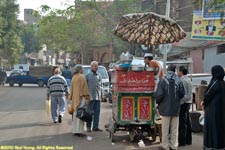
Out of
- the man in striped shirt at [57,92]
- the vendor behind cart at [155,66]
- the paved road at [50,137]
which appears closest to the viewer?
the paved road at [50,137]

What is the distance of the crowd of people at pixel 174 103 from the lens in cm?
802

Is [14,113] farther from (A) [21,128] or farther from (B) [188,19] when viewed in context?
(B) [188,19]

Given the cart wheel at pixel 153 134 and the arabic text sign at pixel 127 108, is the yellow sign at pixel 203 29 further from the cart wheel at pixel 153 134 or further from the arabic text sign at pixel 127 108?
the arabic text sign at pixel 127 108

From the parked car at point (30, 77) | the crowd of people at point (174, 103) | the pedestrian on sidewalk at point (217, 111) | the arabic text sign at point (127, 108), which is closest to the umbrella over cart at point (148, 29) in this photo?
the crowd of people at point (174, 103)

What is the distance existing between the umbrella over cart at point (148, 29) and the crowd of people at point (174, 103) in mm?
1178

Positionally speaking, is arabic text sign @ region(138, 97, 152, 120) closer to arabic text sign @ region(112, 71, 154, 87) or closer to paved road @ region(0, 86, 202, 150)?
arabic text sign @ region(112, 71, 154, 87)

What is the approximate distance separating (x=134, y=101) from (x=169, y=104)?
1.19 meters

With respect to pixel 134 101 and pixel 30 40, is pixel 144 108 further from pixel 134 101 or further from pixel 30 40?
pixel 30 40

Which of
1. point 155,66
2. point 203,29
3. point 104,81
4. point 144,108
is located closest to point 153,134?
point 144,108

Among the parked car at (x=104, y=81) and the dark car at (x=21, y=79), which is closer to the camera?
the parked car at (x=104, y=81)

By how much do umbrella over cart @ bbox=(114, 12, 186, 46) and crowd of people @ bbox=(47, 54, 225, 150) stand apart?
3.86 ft

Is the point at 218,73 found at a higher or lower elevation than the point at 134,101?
higher

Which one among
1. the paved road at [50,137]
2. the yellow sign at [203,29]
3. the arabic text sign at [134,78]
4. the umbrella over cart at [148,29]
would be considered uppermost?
the yellow sign at [203,29]

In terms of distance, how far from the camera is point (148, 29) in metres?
11.5
